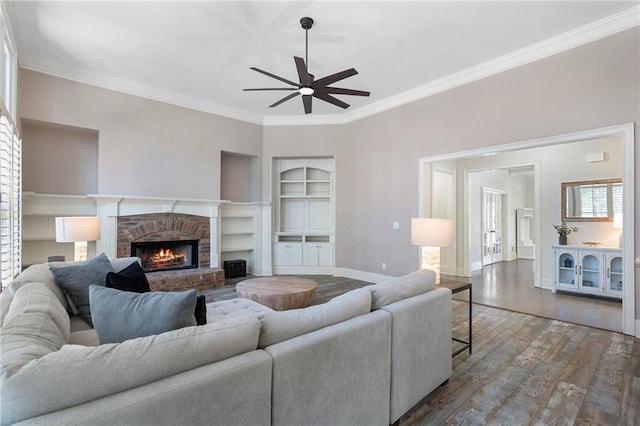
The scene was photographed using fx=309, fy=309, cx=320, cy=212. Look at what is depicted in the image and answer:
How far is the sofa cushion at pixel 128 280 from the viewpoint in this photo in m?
2.10

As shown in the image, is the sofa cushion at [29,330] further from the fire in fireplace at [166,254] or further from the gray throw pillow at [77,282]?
the fire in fireplace at [166,254]

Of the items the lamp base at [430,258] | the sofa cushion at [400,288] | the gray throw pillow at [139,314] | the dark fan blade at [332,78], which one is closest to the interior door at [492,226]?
the lamp base at [430,258]

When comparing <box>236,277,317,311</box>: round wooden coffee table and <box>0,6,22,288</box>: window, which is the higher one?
<box>0,6,22,288</box>: window

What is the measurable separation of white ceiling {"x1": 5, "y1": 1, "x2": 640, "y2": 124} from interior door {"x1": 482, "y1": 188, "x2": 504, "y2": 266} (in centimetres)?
462

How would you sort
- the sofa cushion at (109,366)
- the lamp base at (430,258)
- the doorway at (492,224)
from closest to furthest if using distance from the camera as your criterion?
the sofa cushion at (109,366)
the lamp base at (430,258)
the doorway at (492,224)

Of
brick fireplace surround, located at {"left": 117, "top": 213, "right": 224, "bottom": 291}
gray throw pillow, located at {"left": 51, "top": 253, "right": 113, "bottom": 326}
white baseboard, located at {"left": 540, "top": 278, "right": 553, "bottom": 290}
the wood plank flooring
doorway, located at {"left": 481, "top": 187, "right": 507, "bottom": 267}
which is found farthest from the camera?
doorway, located at {"left": 481, "top": 187, "right": 507, "bottom": 267}

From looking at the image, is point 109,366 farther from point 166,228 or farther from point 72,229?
point 166,228

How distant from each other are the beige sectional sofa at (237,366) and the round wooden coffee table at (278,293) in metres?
1.68

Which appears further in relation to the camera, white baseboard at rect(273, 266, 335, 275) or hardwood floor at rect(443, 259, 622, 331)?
white baseboard at rect(273, 266, 335, 275)

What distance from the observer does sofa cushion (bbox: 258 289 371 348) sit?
142cm

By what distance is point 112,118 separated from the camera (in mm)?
4824

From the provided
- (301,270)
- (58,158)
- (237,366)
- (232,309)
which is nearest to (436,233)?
(232,309)

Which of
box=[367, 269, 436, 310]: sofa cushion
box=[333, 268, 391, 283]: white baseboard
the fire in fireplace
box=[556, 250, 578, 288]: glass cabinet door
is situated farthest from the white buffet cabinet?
the fire in fireplace

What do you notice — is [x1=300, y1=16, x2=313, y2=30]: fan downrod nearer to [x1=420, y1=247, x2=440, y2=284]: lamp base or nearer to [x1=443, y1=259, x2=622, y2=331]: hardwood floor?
[x1=420, y1=247, x2=440, y2=284]: lamp base
